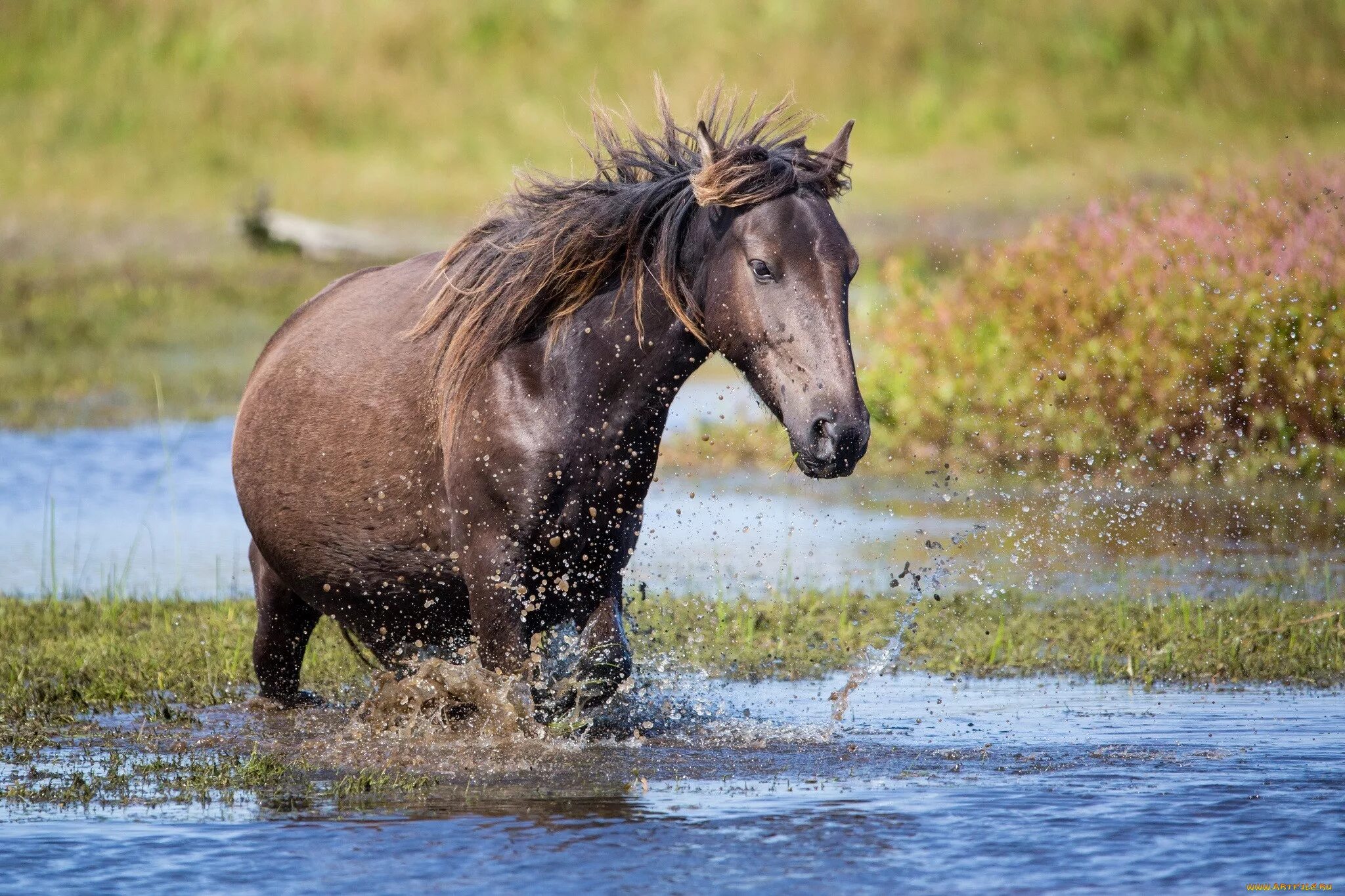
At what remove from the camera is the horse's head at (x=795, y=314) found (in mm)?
5309

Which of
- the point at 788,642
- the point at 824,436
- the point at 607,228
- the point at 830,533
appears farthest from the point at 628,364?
the point at 830,533

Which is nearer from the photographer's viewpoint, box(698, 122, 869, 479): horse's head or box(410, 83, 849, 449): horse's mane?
box(698, 122, 869, 479): horse's head

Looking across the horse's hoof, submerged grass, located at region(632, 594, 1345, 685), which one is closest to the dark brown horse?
the horse's hoof

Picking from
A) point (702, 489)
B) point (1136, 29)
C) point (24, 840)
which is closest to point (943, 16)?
point (1136, 29)

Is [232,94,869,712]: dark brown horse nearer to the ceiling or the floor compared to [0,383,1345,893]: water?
nearer to the ceiling

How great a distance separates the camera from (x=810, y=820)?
17.5 ft

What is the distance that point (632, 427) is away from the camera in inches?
231

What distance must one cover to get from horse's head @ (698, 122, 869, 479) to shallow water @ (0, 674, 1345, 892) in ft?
3.39

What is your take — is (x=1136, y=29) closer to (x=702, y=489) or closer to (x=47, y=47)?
(x=47, y=47)

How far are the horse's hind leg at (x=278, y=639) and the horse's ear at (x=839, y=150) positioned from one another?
2.71 meters

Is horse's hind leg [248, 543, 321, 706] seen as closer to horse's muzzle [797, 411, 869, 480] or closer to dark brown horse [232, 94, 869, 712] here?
dark brown horse [232, 94, 869, 712]

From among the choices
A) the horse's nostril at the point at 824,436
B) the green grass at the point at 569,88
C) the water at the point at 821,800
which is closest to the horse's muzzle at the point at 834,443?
the horse's nostril at the point at 824,436

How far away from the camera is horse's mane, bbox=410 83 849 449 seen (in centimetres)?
559

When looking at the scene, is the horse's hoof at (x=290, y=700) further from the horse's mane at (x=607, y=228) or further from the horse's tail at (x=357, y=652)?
the horse's mane at (x=607, y=228)
